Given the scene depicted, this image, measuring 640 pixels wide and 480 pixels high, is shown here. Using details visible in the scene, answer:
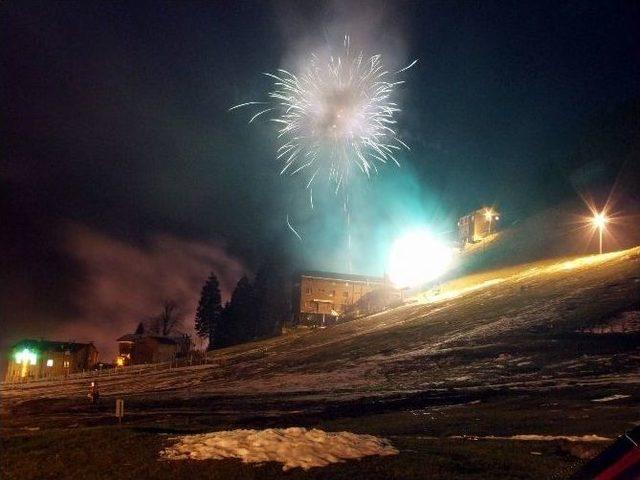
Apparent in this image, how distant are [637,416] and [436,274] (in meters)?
80.7

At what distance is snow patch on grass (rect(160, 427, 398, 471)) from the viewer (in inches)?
484

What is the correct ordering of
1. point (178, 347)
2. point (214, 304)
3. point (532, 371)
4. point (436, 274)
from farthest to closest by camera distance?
1. point (214, 304)
2. point (178, 347)
3. point (436, 274)
4. point (532, 371)

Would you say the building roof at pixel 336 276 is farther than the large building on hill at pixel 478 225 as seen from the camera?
No

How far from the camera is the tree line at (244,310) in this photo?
11444 centimetres

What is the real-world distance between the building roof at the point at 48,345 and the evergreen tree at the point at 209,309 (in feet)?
106

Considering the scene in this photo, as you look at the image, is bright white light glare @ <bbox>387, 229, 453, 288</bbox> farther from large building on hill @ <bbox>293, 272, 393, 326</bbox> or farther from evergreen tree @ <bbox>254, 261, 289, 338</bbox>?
evergreen tree @ <bbox>254, 261, 289, 338</bbox>

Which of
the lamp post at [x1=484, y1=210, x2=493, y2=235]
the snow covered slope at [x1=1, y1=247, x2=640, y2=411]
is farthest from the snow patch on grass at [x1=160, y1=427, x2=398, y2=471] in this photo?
the lamp post at [x1=484, y1=210, x2=493, y2=235]

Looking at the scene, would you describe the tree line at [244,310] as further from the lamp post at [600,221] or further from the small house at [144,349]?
the lamp post at [600,221]

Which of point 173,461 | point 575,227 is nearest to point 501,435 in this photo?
point 173,461

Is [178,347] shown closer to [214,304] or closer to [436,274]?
[214,304]

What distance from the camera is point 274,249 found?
425 feet

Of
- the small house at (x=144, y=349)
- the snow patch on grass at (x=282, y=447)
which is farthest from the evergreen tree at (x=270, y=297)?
the snow patch on grass at (x=282, y=447)

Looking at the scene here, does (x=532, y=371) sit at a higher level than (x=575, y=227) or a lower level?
lower

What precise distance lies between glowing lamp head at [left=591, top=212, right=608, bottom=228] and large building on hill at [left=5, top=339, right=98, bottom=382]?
4582 inches
